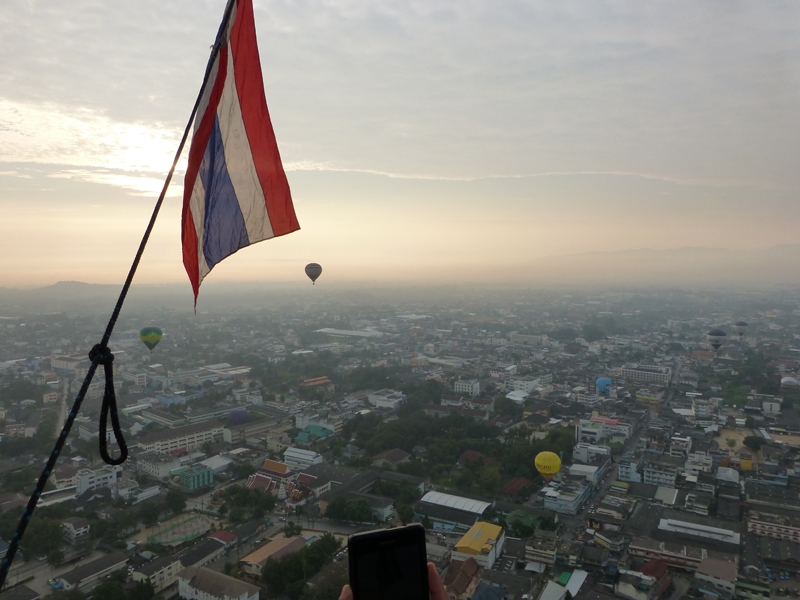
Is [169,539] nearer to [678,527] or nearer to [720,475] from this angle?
[678,527]

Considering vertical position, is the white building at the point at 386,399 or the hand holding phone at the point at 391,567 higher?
the hand holding phone at the point at 391,567

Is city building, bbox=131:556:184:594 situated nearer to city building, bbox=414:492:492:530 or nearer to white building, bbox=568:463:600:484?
city building, bbox=414:492:492:530

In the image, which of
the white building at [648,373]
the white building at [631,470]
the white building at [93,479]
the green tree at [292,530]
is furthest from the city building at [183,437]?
the white building at [648,373]

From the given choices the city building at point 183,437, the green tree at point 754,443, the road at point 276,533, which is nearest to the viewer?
the road at point 276,533

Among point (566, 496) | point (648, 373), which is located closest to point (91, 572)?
point (566, 496)

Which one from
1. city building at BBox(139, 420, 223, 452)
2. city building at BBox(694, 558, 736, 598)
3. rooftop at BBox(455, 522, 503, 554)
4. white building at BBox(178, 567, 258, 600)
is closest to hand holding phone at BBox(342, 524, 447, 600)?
white building at BBox(178, 567, 258, 600)

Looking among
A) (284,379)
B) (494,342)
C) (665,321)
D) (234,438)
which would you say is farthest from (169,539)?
(665,321)

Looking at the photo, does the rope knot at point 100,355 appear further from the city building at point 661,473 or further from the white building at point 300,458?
the city building at point 661,473
